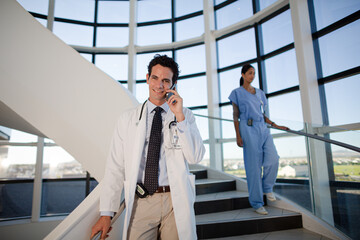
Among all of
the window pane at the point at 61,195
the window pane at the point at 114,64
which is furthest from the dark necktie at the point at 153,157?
the window pane at the point at 114,64

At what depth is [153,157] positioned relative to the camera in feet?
3.98

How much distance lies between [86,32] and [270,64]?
566 centimetres

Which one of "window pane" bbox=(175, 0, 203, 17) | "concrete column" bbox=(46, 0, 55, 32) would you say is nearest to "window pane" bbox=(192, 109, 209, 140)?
"window pane" bbox=(175, 0, 203, 17)

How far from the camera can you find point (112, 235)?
1.43m

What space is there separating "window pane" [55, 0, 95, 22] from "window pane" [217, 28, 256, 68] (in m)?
4.30

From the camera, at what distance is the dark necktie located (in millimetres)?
1174

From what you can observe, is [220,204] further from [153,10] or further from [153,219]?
[153,10]

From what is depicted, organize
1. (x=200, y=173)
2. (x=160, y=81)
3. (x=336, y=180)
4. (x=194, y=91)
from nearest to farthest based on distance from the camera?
(x=160, y=81) → (x=336, y=180) → (x=200, y=173) → (x=194, y=91)

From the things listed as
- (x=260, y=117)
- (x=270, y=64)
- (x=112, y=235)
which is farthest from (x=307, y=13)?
(x=112, y=235)

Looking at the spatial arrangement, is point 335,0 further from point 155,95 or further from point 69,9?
point 69,9

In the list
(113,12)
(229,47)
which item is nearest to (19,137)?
(113,12)

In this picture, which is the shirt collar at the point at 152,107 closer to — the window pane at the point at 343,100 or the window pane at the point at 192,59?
the window pane at the point at 343,100

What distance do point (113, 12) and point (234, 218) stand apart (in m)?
7.25

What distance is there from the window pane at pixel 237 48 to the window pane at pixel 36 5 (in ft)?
17.5
